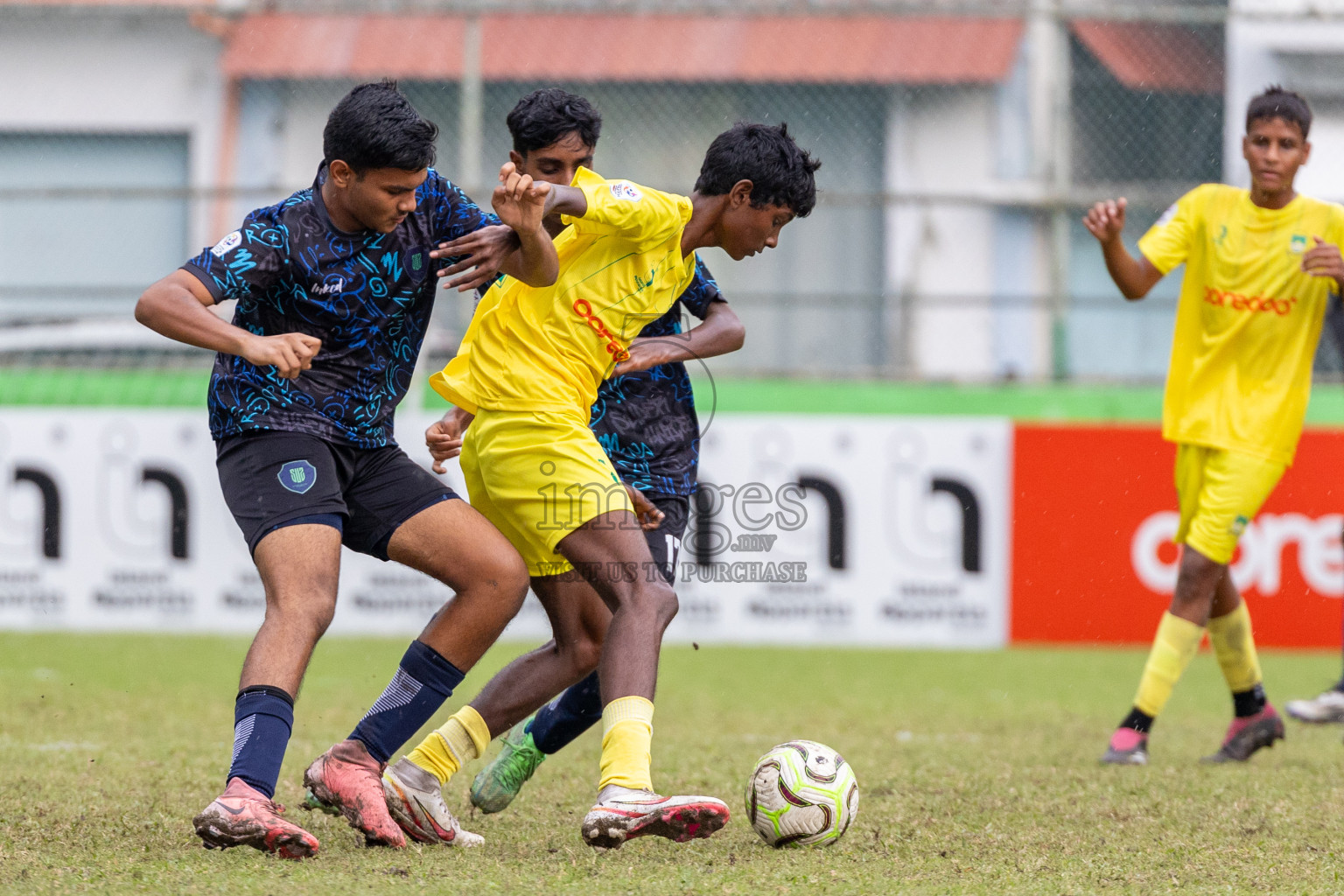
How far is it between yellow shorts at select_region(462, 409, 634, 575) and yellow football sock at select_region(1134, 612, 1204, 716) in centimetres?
259

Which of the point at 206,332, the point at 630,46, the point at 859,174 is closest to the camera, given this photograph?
the point at 206,332

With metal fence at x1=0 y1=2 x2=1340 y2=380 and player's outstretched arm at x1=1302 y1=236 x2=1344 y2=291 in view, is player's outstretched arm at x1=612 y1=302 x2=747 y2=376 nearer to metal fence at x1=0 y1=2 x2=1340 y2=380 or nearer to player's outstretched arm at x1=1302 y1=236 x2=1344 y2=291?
player's outstretched arm at x1=1302 y1=236 x2=1344 y2=291

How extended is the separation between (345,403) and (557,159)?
1.14 m

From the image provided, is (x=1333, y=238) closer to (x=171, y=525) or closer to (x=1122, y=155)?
(x=1122, y=155)

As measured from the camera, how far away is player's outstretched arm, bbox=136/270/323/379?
11.8ft

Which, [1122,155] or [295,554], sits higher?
[1122,155]

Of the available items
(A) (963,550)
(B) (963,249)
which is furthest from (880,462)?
(B) (963,249)

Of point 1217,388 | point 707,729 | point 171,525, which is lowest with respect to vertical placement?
point 707,729

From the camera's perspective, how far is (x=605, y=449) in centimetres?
469

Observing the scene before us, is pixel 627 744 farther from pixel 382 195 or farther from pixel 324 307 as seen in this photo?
pixel 382 195

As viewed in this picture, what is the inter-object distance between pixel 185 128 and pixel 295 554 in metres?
8.19

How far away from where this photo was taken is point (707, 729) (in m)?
6.32

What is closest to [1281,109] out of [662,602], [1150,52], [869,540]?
[662,602]

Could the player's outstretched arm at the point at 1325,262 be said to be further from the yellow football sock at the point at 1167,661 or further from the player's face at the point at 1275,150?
the yellow football sock at the point at 1167,661
